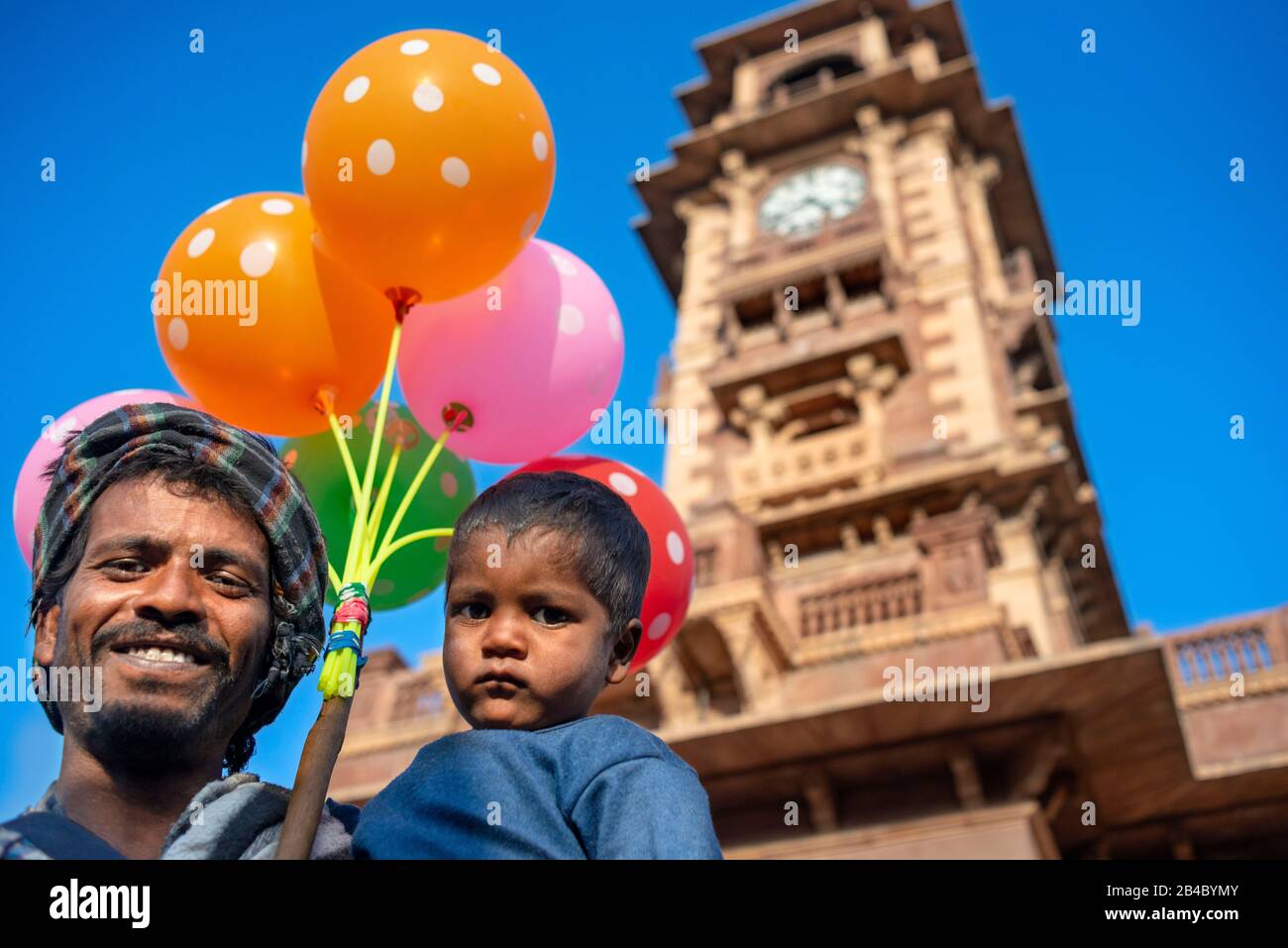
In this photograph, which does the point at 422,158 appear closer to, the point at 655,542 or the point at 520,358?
the point at 520,358

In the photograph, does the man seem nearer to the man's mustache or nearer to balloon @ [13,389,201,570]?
the man's mustache

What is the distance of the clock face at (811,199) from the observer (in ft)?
67.9

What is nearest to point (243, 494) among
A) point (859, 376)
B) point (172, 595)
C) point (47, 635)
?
point (172, 595)

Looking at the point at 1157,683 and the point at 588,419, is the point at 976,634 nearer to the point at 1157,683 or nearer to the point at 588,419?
the point at 1157,683

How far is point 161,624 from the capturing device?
2055mm

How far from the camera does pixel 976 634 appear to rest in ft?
37.7

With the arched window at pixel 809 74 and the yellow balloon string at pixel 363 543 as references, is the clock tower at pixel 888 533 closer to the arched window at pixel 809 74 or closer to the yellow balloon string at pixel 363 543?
the arched window at pixel 809 74

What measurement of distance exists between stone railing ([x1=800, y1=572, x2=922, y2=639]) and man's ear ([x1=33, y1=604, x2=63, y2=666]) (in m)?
10.8

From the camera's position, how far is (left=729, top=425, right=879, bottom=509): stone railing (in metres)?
15.9

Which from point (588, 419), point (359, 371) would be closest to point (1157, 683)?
point (588, 419)

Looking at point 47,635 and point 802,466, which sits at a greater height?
point 802,466

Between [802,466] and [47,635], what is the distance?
48.5ft

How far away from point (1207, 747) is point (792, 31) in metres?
18.0

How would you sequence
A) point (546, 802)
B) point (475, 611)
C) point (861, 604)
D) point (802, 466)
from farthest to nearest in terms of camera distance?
point (802, 466) → point (861, 604) → point (475, 611) → point (546, 802)
